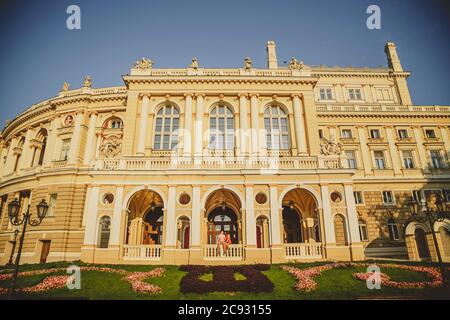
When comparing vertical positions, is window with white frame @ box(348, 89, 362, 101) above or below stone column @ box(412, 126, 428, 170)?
above

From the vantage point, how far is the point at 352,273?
50.4 ft

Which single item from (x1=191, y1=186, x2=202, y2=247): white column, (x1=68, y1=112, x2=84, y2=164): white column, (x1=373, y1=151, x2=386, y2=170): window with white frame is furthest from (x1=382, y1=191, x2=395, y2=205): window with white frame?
(x1=68, y1=112, x2=84, y2=164): white column

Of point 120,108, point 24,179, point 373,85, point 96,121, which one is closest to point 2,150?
point 24,179

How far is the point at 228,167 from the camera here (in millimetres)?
22141

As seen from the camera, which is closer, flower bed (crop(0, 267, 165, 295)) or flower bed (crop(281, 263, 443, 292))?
flower bed (crop(0, 267, 165, 295))

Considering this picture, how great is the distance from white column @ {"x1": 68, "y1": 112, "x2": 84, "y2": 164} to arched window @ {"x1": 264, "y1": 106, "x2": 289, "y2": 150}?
21.4 m

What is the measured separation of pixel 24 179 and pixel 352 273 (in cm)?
3575

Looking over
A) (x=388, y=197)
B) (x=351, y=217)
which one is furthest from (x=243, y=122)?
(x=388, y=197)

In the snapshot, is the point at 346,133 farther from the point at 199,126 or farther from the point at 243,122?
the point at 199,126

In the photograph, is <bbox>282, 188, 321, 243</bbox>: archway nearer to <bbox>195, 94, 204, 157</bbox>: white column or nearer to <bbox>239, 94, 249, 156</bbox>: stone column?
<bbox>239, 94, 249, 156</bbox>: stone column

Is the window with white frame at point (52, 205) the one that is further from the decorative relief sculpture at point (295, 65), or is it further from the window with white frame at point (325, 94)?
the window with white frame at point (325, 94)

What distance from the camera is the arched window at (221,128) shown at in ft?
88.5

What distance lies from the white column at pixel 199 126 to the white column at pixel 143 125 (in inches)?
199

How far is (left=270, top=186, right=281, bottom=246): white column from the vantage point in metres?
19.8
